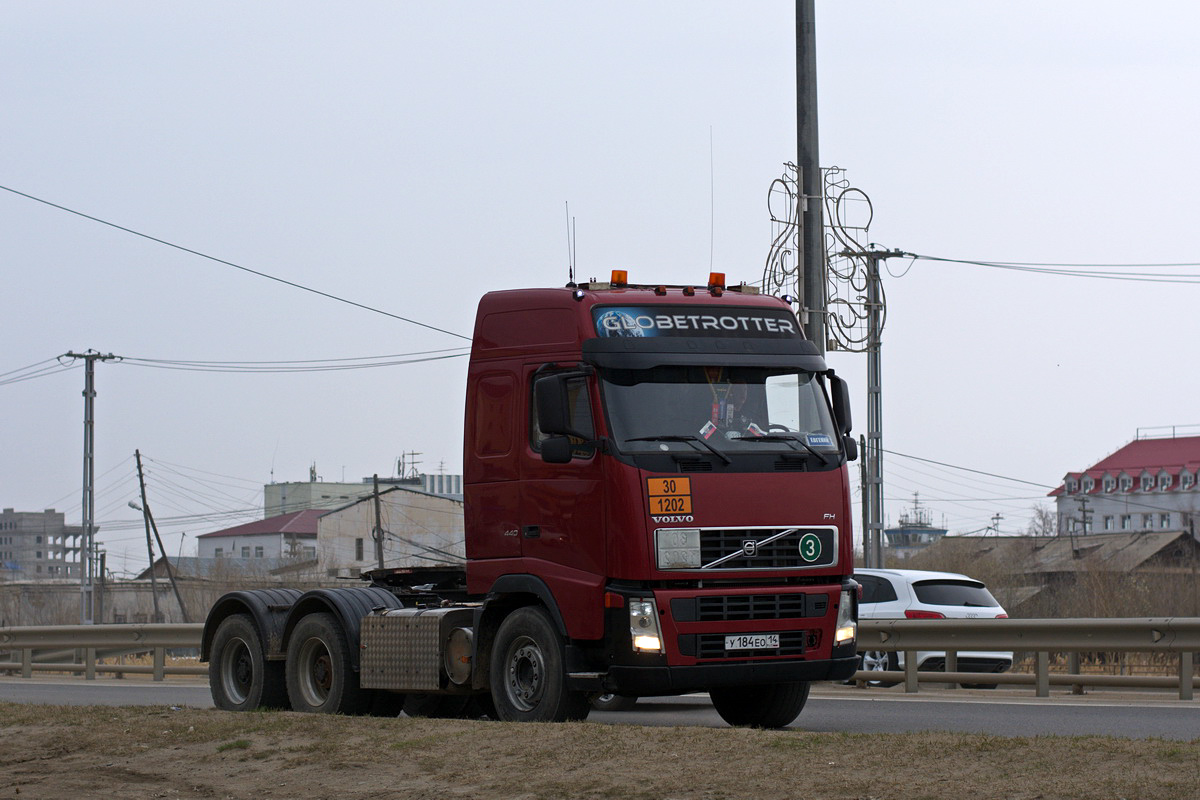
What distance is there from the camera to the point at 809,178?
59.1 feet

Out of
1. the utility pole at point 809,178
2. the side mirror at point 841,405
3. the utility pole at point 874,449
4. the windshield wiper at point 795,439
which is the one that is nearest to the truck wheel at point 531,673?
the windshield wiper at point 795,439

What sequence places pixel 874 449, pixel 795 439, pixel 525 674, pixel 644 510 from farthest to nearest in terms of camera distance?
pixel 874 449 < pixel 525 674 < pixel 795 439 < pixel 644 510

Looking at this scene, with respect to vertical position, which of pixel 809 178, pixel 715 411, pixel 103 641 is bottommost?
pixel 103 641

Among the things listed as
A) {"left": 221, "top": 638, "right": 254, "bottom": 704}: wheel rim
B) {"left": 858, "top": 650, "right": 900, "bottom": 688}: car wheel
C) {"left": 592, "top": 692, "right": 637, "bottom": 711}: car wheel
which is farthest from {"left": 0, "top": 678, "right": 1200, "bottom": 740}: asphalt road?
{"left": 221, "top": 638, "right": 254, "bottom": 704}: wheel rim

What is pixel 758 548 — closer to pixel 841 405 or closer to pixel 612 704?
pixel 841 405

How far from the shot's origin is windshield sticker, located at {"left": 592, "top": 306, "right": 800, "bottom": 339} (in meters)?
11.3

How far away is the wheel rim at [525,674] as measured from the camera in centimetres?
1134

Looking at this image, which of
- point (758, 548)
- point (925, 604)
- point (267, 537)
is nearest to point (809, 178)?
point (925, 604)

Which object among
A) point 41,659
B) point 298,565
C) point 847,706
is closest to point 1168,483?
point 298,565

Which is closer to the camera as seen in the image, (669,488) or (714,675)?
(669,488)

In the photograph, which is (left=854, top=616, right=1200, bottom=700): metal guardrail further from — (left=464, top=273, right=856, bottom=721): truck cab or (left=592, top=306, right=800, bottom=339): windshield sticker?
(left=592, top=306, right=800, bottom=339): windshield sticker

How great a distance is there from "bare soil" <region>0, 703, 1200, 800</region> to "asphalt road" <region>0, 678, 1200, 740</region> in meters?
1.74

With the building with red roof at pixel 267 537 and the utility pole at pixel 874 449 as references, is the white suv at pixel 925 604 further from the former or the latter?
the building with red roof at pixel 267 537

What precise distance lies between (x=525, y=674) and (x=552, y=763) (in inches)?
99.0
